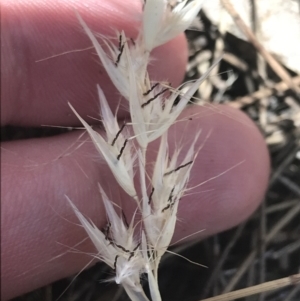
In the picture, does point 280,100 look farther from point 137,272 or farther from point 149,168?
point 137,272

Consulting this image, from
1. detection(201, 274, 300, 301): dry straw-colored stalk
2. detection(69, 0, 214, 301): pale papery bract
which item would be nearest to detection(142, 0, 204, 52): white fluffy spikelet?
detection(69, 0, 214, 301): pale papery bract

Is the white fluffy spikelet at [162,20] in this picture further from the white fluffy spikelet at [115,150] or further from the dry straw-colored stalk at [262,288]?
the dry straw-colored stalk at [262,288]

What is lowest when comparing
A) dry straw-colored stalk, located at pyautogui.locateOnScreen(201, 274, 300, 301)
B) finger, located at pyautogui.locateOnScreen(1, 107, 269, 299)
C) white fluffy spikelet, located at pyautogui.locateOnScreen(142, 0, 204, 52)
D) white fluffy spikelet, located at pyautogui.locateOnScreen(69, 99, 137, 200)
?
dry straw-colored stalk, located at pyautogui.locateOnScreen(201, 274, 300, 301)

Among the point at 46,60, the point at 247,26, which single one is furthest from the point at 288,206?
the point at 46,60

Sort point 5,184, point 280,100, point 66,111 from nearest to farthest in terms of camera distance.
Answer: point 5,184 → point 66,111 → point 280,100

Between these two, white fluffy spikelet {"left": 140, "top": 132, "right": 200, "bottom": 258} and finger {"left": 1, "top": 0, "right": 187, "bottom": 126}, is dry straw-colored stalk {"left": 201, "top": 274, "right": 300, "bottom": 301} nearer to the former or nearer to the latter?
white fluffy spikelet {"left": 140, "top": 132, "right": 200, "bottom": 258}

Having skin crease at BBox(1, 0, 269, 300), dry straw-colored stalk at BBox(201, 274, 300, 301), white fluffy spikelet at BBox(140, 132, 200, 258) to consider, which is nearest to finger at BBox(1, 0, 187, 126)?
skin crease at BBox(1, 0, 269, 300)

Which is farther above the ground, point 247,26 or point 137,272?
point 247,26

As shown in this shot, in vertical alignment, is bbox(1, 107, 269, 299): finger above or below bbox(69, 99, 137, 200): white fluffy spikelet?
below
